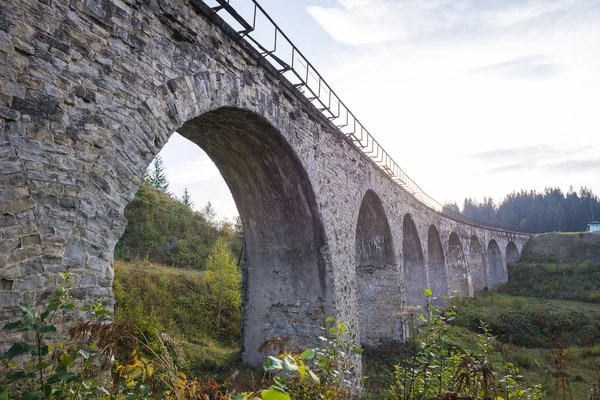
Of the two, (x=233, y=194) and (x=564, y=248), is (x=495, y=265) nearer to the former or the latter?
(x=564, y=248)

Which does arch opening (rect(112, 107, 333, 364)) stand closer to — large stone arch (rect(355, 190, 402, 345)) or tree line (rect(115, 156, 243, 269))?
large stone arch (rect(355, 190, 402, 345))

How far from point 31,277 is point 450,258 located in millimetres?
25353

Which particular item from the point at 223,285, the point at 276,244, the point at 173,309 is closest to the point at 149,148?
the point at 276,244

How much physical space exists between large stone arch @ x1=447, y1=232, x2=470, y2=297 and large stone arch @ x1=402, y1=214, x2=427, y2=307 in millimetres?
8379

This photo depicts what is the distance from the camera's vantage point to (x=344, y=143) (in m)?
10.2

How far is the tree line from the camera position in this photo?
19969mm

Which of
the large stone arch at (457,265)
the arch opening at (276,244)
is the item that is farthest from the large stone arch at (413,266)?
the arch opening at (276,244)

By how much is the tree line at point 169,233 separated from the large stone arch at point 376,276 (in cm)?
791

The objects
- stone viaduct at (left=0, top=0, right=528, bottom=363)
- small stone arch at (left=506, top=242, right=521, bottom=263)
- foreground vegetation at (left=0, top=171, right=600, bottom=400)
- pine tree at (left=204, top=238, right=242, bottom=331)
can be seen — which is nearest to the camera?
foreground vegetation at (left=0, top=171, right=600, bottom=400)

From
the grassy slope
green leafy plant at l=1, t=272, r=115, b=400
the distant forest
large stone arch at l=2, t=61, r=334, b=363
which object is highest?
the distant forest

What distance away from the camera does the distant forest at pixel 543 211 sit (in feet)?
241

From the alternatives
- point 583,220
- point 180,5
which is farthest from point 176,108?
point 583,220

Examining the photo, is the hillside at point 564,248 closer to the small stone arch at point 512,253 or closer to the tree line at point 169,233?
the small stone arch at point 512,253

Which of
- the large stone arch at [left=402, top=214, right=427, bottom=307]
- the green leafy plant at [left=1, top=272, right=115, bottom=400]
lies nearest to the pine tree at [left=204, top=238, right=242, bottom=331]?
the large stone arch at [left=402, top=214, right=427, bottom=307]
